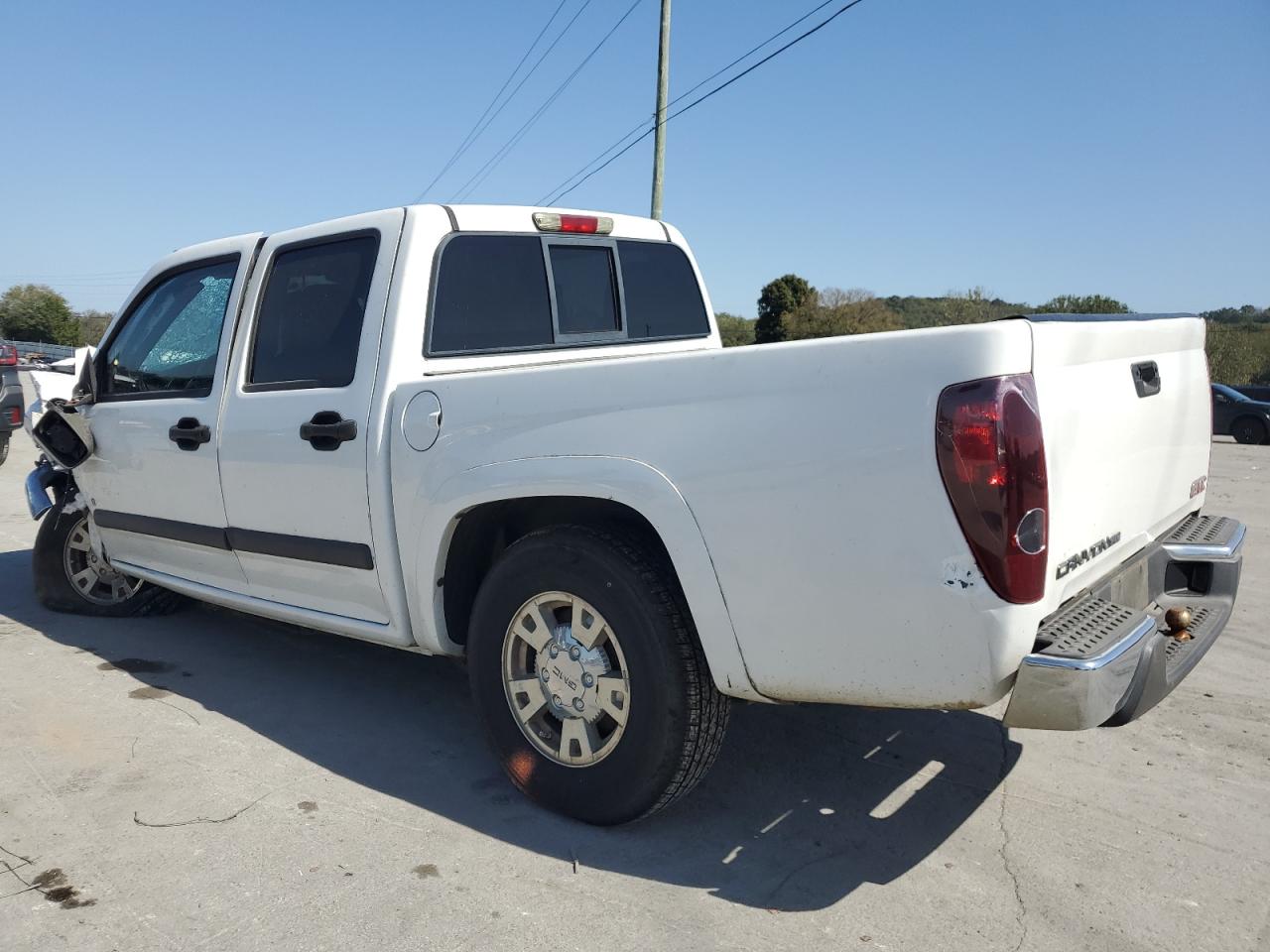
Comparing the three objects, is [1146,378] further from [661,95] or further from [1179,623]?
[661,95]

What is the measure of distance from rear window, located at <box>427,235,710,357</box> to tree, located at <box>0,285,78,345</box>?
281 feet

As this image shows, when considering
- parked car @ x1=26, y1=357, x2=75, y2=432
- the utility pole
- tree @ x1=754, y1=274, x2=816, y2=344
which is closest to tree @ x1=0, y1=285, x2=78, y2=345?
tree @ x1=754, y1=274, x2=816, y2=344

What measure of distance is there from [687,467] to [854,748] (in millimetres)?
1603

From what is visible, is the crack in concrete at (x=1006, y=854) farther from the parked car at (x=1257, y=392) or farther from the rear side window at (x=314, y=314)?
the parked car at (x=1257, y=392)

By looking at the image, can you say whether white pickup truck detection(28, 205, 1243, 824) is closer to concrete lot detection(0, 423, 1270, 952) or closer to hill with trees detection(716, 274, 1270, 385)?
concrete lot detection(0, 423, 1270, 952)

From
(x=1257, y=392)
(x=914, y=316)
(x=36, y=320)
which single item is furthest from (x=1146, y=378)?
(x=36, y=320)

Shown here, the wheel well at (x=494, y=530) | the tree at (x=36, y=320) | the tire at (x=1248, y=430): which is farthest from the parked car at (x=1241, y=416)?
the tree at (x=36, y=320)

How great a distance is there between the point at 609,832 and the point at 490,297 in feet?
6.72

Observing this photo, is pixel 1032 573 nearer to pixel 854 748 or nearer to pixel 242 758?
pixel 854 748

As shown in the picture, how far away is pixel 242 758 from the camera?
368 cm

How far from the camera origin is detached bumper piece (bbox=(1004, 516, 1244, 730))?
237 cm

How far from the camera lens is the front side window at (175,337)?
437 cm

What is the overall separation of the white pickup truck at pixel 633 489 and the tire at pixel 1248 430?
59.6 feet

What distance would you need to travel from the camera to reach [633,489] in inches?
111
